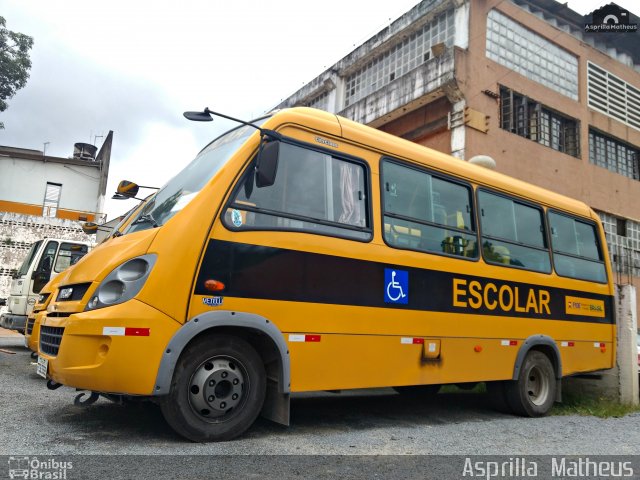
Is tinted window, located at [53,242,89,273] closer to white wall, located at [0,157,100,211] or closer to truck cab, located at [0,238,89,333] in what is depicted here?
truck cab, located at [0,238,89,333]

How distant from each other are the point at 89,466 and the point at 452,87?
45.1 feet

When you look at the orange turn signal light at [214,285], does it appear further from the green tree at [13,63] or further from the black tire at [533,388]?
the green tree at [13,63]

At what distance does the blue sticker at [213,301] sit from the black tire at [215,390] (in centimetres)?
26

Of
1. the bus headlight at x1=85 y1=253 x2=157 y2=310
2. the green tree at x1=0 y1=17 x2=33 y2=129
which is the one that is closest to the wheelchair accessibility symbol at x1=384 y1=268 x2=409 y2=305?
the bus headlight at x1=85 y1=253 x2=157 y2=310

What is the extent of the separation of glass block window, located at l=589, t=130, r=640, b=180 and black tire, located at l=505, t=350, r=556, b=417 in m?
13.9

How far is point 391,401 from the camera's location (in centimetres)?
747

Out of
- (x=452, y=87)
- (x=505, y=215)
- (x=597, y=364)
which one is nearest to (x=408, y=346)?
(x=505, y=215)

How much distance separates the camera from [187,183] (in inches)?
191

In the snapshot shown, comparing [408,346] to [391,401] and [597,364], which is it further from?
[597,364]

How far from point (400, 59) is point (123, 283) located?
1575 cm

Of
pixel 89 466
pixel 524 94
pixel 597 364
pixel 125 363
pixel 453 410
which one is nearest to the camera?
pixel 89 466

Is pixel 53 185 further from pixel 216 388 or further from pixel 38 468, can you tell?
pixel 38 468

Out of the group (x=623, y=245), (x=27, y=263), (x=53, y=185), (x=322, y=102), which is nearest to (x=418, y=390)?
(x=27, y=263)

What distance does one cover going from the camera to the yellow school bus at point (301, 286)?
4043 millimetres
